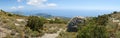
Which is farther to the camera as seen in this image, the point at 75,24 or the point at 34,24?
the point at 75,24

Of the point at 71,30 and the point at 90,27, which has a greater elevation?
the point at 90,27

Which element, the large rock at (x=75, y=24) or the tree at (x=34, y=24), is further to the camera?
the large rock at (x=75, y=24)

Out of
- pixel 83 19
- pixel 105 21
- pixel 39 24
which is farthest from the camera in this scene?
pixel 83 19

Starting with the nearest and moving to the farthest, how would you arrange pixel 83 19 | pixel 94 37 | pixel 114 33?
pixel 94 37
pixel 114 33
pixel 83 19

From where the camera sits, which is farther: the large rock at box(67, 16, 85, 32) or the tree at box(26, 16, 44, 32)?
the large rock at box(67, 16, 85, 32)

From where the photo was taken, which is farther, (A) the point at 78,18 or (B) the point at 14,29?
(A) the point at 78,18

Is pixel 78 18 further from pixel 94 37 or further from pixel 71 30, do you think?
pixel 94 37

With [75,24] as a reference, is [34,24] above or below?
above

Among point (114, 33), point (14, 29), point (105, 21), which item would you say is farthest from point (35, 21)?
point (114, 33)

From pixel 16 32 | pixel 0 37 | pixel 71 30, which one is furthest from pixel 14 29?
pixel 71 30
